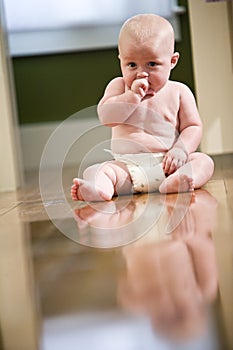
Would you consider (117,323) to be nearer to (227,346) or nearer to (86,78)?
(227,346)

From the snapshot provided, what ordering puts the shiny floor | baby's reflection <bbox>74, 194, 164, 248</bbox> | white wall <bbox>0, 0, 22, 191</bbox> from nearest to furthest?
the shiny floor
baby's reflection <bbox>74, 194, 164, 248</bbox>
white wall <bbox>0, 0, 22, 191</bbox>

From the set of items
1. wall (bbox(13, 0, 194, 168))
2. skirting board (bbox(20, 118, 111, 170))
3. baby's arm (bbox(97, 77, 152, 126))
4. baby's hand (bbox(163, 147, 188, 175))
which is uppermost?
baby's arm (bbox(97, 77, 152, 126))

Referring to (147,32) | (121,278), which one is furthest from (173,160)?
(121,278)

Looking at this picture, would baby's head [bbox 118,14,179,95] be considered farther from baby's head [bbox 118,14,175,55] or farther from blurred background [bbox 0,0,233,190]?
blurred background [bbox 0,0,233,190]

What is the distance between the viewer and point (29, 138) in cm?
286

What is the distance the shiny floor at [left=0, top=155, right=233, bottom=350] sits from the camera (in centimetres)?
42

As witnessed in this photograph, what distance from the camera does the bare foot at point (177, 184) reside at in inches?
49.4

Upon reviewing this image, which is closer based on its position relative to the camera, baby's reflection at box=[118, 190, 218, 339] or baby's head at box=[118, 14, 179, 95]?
baby's reflection at box=[118, 190, 218, 339]

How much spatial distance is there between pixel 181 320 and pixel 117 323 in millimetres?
44

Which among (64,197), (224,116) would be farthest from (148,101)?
(224,116)

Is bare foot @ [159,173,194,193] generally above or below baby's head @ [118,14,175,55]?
below

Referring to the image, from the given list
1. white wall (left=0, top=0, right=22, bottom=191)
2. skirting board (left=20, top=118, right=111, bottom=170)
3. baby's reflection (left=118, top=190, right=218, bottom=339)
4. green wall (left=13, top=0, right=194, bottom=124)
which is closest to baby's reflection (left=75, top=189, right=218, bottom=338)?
baby's reflection (left=118, top=190, right=218, bottom=339)

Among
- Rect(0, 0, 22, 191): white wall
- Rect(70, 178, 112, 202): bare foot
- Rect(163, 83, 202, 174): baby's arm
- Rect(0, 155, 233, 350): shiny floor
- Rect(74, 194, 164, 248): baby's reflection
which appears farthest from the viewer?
Rect(0, 0, 22, 191): white wall

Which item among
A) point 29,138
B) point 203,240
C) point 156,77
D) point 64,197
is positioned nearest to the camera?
point 203,240
